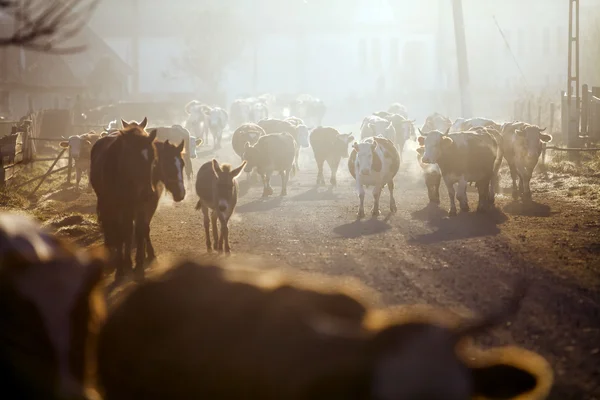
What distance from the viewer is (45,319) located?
10.8 feet

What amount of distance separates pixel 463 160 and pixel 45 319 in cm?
1451

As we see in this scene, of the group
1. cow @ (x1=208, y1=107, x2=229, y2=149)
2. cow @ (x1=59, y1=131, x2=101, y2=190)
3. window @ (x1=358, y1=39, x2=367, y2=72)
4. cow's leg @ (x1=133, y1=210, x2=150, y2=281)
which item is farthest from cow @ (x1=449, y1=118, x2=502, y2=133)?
window @ (x1=358, y1=39, x2=367, y2=72)

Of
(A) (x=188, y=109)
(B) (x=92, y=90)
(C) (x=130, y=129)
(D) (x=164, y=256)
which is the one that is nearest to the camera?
(C) (x=130, y=129)

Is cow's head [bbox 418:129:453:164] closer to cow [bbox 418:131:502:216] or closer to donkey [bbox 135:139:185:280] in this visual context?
cow [bbox 418:131:502:216]

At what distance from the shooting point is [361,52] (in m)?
88.8

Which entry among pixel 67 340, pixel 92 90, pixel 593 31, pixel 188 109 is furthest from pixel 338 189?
pixel 92 90


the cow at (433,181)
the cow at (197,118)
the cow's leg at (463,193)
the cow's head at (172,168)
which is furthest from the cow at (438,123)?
the cow's head at (172,168)

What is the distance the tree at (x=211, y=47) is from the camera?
8550 cm

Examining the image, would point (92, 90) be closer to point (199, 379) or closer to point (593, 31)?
point (593, 31)

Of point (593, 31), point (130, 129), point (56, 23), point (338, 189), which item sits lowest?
point (338, 189)

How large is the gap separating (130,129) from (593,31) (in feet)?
144

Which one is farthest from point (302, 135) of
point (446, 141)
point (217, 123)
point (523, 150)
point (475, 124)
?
point (446, 141)

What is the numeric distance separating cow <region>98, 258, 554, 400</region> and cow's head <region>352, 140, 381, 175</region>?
45.7 feet

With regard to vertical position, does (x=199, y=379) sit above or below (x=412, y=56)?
below
